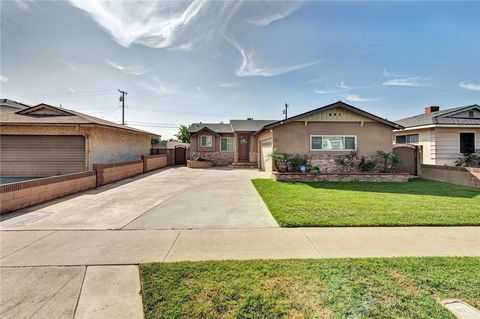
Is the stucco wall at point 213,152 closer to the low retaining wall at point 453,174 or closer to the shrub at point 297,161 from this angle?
the shrub at point 297,161

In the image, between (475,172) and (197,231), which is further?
(475,172)

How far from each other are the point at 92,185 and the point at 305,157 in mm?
11229

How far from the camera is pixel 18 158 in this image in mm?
11820

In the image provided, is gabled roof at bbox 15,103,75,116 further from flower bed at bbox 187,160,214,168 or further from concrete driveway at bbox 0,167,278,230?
flower bed at bbox 187,160,214,168

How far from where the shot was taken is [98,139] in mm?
12867

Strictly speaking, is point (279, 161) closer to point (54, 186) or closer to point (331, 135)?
point (331, 135)

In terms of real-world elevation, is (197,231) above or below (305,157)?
below

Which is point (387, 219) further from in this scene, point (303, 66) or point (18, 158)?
point (18, 158)

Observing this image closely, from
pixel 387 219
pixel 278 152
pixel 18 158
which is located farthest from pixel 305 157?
pixel 18 158

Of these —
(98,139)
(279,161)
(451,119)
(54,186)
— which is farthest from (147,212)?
(451,119)

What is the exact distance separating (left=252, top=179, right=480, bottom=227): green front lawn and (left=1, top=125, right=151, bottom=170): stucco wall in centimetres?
1006

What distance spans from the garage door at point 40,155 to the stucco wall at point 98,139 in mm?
306

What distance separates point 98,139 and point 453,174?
19732 mm

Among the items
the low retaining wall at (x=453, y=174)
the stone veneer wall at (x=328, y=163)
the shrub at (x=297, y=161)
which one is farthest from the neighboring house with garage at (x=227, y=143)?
the low retaining wall at (x=453, y=174)
